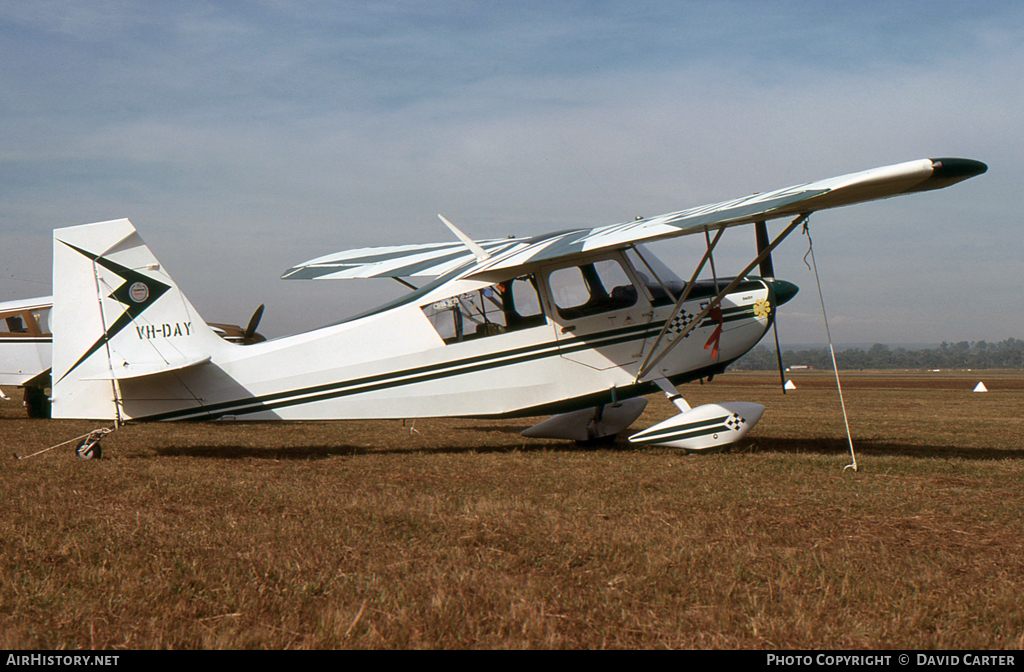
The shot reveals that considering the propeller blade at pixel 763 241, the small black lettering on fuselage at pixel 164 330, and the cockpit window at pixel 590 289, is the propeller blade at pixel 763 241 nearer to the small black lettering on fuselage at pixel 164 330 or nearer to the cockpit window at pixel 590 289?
the cockpit window at pixel 590 289

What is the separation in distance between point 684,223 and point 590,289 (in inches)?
70.5

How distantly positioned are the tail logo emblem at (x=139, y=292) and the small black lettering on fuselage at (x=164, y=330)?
12.5 inches

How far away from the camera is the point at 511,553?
13.8ft

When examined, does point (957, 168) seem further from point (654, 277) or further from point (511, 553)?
point (511, 553)

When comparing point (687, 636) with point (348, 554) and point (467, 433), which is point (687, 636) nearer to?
point (348, 554)

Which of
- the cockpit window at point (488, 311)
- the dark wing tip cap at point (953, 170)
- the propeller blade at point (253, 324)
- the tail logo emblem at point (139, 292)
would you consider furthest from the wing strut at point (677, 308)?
the propeller blade at point (253, 324)

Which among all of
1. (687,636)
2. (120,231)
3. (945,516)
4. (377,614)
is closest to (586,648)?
(687,636)

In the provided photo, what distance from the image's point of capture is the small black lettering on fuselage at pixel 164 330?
835cm

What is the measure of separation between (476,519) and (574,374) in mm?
4374

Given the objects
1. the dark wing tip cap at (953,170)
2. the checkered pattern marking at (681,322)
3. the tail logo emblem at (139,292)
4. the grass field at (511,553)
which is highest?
the tail logo emblem at (139,292)

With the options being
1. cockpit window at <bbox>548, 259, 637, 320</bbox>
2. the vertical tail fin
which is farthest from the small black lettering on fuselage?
cockpit window at <bbox>548, 259, 637, 320</bbox>

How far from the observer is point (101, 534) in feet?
15.0

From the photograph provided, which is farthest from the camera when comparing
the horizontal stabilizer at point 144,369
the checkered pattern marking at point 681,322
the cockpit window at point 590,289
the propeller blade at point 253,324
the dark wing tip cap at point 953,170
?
the propeller blade at point 253,324

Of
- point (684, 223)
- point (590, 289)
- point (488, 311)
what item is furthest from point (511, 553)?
point (590, 289)
